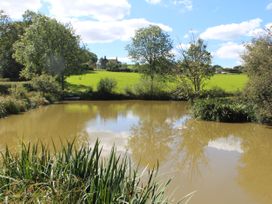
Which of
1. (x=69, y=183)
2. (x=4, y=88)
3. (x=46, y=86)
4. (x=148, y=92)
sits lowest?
(x=148, y=92)

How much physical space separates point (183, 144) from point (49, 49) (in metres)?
24.1

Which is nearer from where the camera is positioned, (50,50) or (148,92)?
(50,50)

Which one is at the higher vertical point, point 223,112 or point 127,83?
point 127,83

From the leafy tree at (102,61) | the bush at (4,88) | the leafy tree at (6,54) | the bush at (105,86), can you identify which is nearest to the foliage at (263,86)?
the bush at (4,88)

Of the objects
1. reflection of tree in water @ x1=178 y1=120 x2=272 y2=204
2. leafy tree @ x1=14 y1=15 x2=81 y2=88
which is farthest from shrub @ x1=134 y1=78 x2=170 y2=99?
reflection of tree in water @ x1=178 y1=120 x2=272 y2=204

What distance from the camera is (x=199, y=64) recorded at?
26125mm

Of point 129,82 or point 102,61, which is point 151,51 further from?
point 102,61

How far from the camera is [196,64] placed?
25.9 m

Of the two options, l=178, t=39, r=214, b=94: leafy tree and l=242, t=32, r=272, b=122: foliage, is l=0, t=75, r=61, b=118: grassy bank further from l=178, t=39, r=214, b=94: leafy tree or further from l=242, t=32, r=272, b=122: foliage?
l=242, t=32, r=272, b=122: foliage

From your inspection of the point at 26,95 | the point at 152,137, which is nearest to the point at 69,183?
the point at 152,137

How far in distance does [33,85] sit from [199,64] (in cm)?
1377

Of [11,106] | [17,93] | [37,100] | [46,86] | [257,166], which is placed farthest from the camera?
[46,86]

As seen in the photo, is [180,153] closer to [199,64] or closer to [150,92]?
[199,64]

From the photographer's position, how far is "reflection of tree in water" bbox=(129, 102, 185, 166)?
38.7 feet
